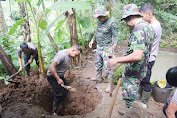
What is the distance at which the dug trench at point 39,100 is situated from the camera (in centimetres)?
248

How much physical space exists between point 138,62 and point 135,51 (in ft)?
1.26

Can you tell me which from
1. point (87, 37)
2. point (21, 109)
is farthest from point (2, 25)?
point (21, 109)

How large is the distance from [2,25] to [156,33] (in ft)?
21.6

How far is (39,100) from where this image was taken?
3.10 metres

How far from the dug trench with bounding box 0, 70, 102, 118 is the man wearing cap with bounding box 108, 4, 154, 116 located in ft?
4.14

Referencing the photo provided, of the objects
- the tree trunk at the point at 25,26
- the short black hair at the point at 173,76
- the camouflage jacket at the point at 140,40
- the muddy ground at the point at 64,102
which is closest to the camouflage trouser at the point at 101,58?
the muddy ground at the point at 64,102

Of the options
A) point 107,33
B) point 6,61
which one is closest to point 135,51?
point 107,33

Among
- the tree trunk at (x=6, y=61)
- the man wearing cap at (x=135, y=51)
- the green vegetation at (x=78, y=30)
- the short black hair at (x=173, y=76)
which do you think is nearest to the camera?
the short black hair at (x=173, y=76)

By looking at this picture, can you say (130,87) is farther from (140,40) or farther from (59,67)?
(59,67)

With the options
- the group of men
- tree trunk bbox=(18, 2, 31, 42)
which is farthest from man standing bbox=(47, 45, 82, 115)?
tree trunk bbox=(18, 2, 31, 42)

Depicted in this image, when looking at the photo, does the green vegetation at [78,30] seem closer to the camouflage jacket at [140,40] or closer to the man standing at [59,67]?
the man standing at [59,67]

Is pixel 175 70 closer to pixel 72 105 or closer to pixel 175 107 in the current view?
pixel 175 107

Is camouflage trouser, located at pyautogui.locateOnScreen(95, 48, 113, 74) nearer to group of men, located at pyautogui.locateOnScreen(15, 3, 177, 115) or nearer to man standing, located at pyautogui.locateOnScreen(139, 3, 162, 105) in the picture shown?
group of men, located at pyautogui.locateOnScreen(15, 3, 177, 115)

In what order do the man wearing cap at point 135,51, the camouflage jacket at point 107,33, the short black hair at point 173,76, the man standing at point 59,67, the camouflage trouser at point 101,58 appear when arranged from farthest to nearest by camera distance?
the camouflage trouser at point 101,58 → the camouflage jacket at point 107,33 → the man standing at point 59,67 → the man wearing cap at point 135,51 → the short black hair at point 173,76
